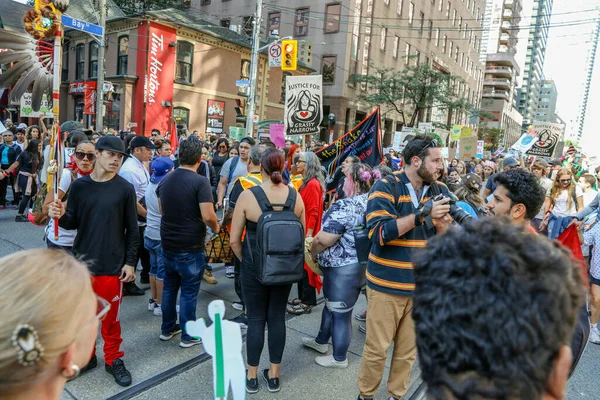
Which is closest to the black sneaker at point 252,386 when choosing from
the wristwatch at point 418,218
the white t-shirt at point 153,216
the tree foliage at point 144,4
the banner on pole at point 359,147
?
the wristwatch at point 418,218

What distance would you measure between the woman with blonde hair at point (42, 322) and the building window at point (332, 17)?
30189mm

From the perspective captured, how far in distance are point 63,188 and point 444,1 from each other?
44983 mm

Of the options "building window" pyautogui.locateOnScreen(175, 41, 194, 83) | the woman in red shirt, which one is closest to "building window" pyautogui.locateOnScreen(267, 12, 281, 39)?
"building window" pyautogui.locateOnScreen(175, 41, 194, 83)

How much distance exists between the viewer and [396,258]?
2.72 m

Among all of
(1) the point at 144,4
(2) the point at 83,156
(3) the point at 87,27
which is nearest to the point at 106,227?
(2) the point at 83,156

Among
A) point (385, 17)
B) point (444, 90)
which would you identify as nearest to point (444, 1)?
point (385, 17)

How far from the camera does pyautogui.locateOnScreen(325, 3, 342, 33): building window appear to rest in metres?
28.4

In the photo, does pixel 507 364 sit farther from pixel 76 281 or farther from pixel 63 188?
pixel 63 188

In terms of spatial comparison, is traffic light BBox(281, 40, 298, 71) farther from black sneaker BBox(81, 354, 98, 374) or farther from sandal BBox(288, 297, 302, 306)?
black sneaker BBox(81, 354, 98, 374)

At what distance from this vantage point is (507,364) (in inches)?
32.1

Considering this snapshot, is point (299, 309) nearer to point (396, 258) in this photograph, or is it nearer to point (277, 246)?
point (277, 246)

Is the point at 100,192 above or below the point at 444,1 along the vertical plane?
below

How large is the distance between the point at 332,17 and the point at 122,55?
48.1 ft

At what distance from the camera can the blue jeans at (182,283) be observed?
3693mm
